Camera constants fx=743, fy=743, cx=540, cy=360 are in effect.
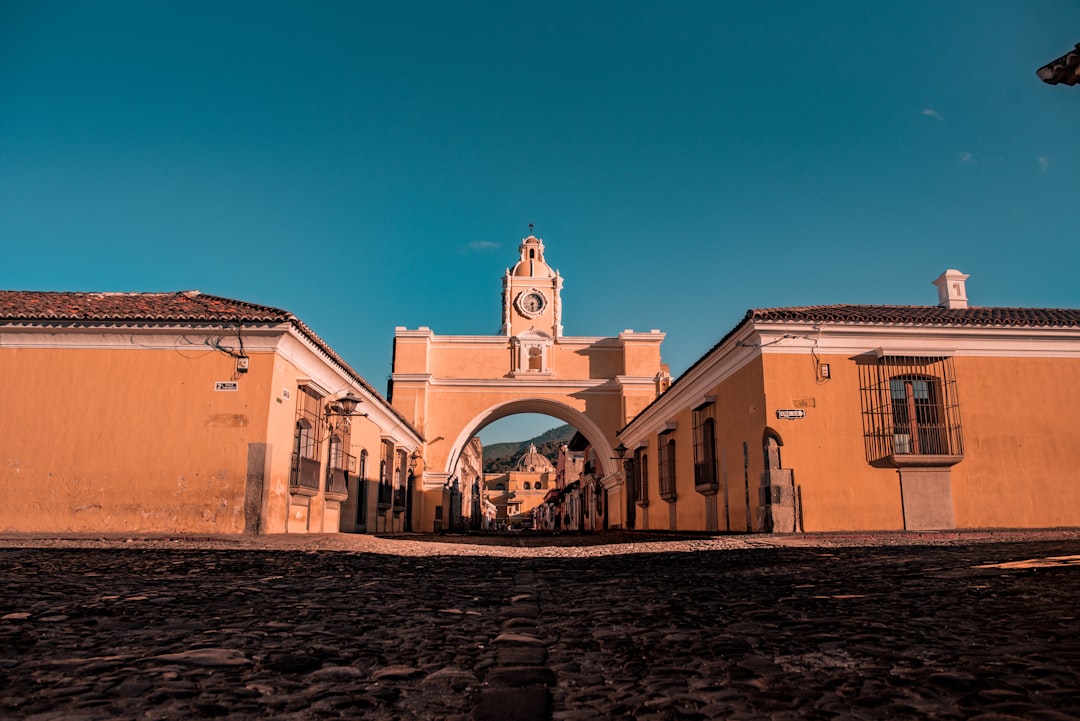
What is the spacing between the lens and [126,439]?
41.2 feet

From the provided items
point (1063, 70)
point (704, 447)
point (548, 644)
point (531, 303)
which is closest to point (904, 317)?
point (704, 447)

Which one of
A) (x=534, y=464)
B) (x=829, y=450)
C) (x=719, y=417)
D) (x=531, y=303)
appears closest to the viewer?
(x=829, y=450)

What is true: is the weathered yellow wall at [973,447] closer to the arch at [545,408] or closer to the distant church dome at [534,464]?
the arch at [545,408]

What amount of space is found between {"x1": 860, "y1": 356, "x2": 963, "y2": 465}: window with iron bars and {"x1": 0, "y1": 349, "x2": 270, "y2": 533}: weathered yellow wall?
10.7 metres

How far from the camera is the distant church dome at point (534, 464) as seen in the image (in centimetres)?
9306

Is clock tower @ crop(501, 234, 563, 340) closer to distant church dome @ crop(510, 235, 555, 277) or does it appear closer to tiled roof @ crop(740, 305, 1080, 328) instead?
distant church dome @ crop(510, 235, 555, 277)

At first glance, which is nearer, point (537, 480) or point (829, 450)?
point (829, 450)

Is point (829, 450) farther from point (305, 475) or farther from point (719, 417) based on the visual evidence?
point (305, 475)

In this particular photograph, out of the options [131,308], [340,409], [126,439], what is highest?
[131,308]

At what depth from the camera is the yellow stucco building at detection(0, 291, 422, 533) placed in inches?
486

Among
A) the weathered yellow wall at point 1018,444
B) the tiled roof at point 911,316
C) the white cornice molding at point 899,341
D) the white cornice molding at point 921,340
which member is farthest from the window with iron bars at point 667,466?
the weathered yellow wall at point 1018,444

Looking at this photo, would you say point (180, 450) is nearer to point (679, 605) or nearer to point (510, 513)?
point (679, 605)

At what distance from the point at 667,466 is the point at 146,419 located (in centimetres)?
1364

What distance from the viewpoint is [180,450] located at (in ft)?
41.0
